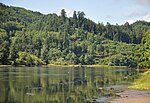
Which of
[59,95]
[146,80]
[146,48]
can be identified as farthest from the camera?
[146,48]

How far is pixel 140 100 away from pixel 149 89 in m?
14.8

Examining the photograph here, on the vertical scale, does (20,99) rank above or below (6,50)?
below

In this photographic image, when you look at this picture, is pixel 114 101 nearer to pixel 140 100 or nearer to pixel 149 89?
pixel 140 100

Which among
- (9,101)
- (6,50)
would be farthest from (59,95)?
(6,50)

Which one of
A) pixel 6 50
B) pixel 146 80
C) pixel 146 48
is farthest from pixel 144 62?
pixel 6 50

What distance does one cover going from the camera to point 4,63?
653ft

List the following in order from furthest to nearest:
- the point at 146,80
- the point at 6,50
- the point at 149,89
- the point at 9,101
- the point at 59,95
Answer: the point at 6,50 < the point at 146,80 < the point at 149,89 < the point at 59,95 < the point at 9,101

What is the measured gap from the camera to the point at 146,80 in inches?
2862

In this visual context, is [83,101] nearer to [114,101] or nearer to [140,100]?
[114,101]

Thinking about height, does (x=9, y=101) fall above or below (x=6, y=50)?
below

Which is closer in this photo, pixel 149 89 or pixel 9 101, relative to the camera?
pixel 9 101

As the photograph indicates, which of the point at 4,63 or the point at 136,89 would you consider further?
the point at 4,63

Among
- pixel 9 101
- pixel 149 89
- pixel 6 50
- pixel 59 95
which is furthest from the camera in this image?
pixel 6 50

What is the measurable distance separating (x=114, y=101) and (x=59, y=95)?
1290 cm
